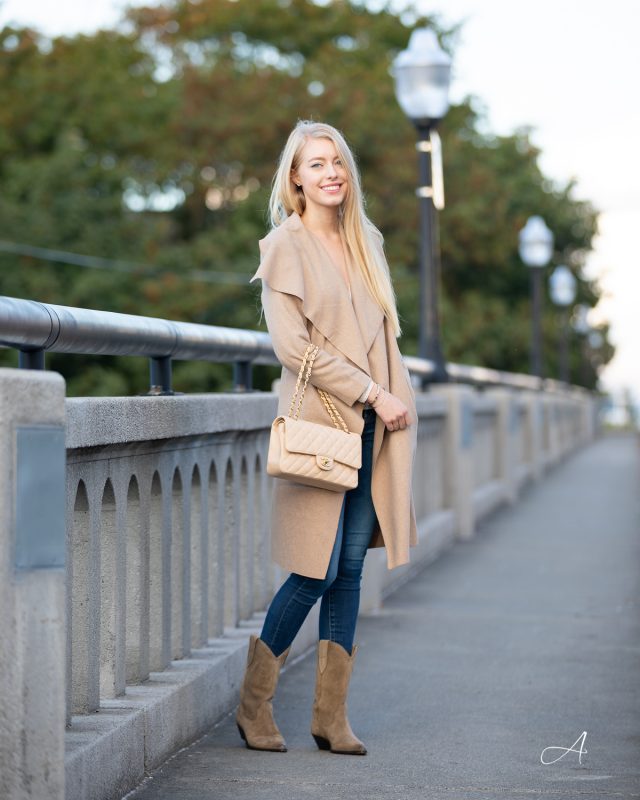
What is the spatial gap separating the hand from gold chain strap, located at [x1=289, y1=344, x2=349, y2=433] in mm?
120

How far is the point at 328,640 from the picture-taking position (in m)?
5.09

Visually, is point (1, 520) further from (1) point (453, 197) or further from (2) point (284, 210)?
(1) point (453, 197)

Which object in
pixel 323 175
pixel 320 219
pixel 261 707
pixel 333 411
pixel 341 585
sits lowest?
pixel 261 707

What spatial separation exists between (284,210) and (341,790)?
72.9 inches

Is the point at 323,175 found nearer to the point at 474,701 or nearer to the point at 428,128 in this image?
the point at 474,701

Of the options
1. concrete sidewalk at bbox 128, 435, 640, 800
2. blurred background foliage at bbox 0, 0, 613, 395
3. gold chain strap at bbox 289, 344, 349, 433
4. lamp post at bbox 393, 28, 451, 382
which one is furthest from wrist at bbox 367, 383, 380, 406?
blurred background foliage at bbox 0, 0, 613, 395

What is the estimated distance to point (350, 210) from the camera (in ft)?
16.8

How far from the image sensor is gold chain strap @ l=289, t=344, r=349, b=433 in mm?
4844

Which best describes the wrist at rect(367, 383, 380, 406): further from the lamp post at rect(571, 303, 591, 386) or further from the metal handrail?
the lamp post at rect(571, 303, 591, 386)

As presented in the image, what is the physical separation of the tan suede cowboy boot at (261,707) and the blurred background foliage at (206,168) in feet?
88.1

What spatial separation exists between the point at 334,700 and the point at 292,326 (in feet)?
3.91

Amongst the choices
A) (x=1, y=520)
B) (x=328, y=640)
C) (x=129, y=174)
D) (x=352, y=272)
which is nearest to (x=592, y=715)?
(x=328, y=640)

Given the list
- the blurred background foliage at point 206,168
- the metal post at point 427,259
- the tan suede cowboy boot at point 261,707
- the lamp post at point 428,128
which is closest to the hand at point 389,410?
the tan suede cowboy boot at point 261,707

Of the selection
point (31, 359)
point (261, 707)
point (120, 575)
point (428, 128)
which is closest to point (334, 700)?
point (261, 707)
